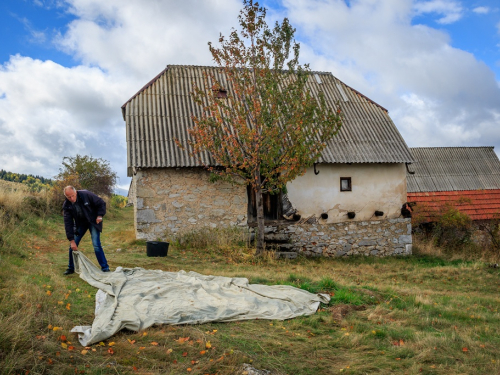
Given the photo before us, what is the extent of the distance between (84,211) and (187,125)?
6506mm

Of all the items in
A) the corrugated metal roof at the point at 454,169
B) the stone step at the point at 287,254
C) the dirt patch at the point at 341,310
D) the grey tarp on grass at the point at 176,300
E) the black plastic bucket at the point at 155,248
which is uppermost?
the corrugated metal roof at the point at 454,169

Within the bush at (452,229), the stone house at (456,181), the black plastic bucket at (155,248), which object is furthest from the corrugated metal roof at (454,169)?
the black plastic bucket at (155,248)

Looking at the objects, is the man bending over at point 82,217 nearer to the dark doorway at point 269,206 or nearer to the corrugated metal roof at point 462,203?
the dark doorway at point 269,206

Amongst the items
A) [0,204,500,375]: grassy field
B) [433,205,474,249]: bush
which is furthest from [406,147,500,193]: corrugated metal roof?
[0,204,500,375]: grassy field

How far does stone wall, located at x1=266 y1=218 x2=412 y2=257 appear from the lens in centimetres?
1357

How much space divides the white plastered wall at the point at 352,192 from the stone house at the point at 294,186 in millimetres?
34

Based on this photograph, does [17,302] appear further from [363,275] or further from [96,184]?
[96,184]

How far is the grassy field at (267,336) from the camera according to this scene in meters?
4.06

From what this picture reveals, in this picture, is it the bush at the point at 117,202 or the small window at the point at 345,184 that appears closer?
the small window at the point at 345,184

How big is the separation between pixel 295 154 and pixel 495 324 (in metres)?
6.22

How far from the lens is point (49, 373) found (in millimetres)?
3691

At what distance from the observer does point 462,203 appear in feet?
62.8

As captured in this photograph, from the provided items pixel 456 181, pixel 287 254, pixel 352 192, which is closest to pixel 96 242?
pixel 287 254

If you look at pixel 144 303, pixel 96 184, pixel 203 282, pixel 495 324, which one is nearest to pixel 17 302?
pixel 144 303
